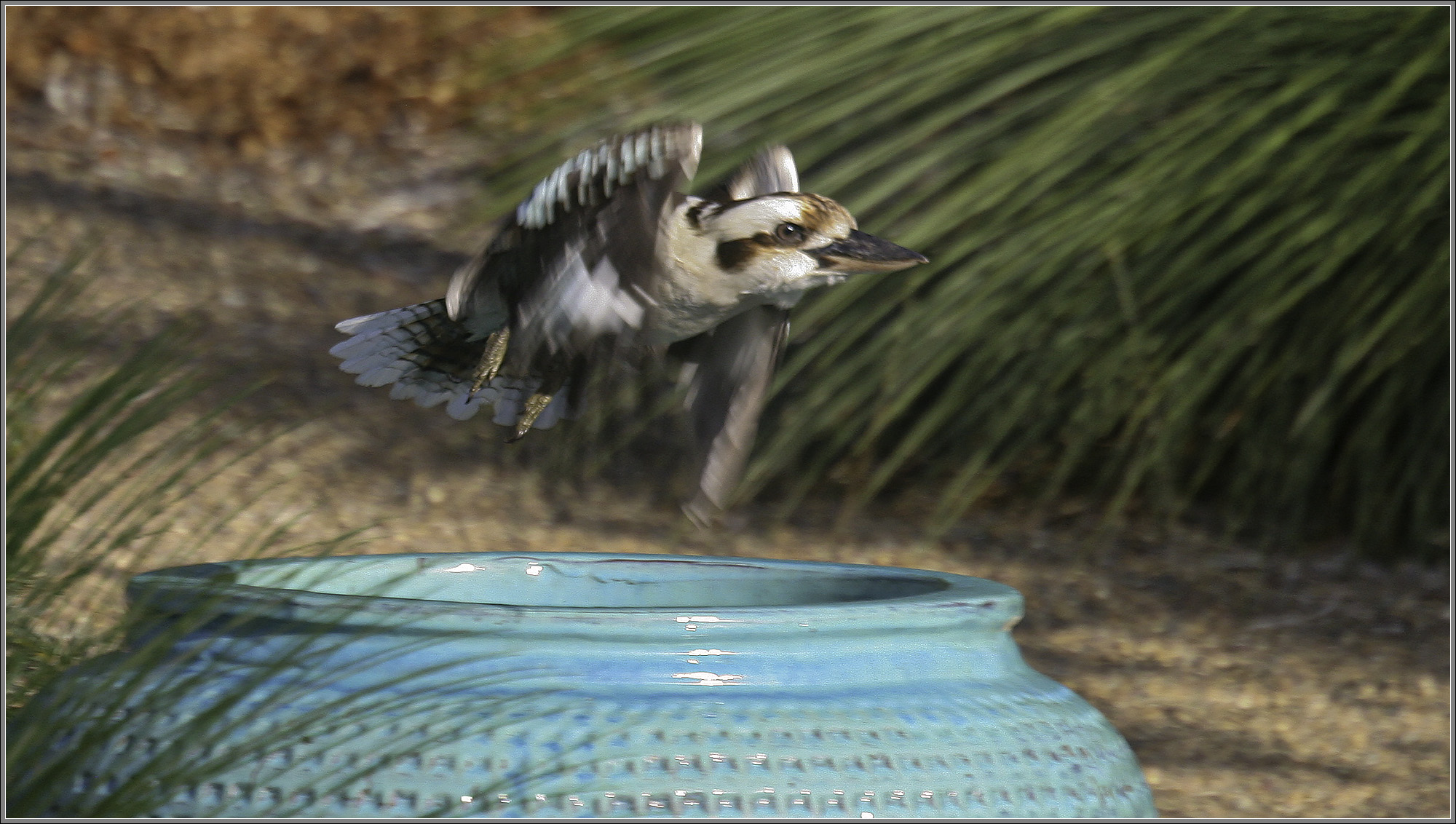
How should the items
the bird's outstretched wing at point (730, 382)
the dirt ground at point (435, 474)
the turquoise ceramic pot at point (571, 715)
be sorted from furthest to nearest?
the dirt ground at point (435, 474) < the bird's outstretched wing at point (730, 382) < the turquoise ceramic pot at point (571, 715)

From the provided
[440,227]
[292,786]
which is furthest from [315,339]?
[292,786]

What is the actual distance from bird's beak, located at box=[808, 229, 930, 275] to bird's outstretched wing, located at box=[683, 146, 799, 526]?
3.2 inches

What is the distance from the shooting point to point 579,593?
1.08m

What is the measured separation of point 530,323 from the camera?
901 millimetres

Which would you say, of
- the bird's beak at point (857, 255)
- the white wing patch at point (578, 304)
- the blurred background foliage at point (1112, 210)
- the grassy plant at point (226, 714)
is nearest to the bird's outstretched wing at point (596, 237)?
the white wing patch at point (578, 304)

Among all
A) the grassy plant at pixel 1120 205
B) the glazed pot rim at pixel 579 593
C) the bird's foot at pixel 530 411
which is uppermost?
the grassy plant at pixel 1120 205

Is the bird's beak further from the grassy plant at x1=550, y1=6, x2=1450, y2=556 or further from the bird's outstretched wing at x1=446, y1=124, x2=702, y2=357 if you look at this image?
the grassy plant at x1=550, y1=6, x2=1450, y2=556

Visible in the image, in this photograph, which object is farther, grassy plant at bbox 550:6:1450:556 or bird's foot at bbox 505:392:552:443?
grassy plant at bbox 550:6:1450:556

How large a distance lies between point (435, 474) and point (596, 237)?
2.31m

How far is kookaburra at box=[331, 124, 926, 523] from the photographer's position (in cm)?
90

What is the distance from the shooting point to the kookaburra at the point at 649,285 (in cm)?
90

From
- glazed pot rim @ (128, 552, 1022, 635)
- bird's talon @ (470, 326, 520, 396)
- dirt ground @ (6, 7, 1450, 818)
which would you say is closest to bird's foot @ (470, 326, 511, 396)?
bird's talon @ (470, 326, 520, 396)

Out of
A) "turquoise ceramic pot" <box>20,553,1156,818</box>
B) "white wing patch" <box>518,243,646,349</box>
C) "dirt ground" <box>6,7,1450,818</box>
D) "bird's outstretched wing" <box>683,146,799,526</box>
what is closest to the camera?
"turquoise ceramic pot" <box>20,553,1156,818</box>

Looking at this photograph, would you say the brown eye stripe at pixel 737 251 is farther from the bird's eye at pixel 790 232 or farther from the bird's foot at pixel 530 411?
the bird's foot at pixel 530 411
